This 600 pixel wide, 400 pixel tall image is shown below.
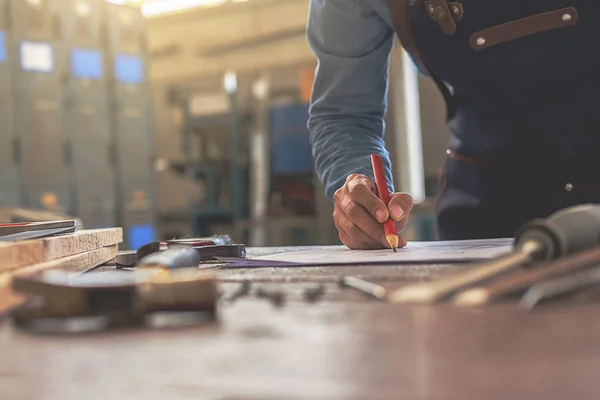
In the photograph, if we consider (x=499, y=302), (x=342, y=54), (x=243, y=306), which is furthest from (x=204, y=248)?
(x=342, y=54)

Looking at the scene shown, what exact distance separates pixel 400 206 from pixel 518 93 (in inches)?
12.0

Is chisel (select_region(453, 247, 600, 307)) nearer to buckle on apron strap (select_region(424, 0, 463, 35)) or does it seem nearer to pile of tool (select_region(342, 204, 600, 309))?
pile of tool (select_region(342, 204, 600, 309))

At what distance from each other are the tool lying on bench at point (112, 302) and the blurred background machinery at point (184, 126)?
100 inches

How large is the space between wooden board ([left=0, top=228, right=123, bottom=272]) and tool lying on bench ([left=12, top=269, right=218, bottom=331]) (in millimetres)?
123

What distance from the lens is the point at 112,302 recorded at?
39 cm

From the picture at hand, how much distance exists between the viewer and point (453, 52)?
999 millimetres

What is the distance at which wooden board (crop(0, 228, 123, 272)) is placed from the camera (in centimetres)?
50

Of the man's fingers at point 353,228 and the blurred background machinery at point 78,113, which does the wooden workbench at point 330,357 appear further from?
the blurred background machinery at point 78,113

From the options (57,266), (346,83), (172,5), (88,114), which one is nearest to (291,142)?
(88,114)

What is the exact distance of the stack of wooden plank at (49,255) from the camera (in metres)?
0.44

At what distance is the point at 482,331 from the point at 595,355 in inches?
2.3

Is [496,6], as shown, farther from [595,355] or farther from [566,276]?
[595,355]

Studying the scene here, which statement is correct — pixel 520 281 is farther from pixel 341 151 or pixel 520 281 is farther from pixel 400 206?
pixel 341 151

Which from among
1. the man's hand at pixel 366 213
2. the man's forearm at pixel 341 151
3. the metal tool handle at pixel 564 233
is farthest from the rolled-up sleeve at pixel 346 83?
the metal tool handle at pixel 564 233
